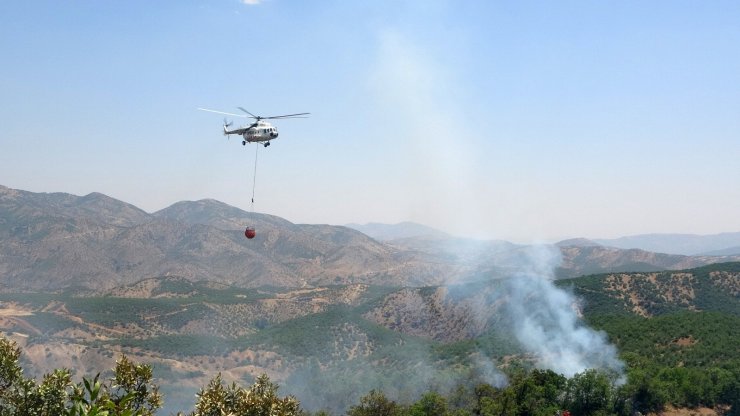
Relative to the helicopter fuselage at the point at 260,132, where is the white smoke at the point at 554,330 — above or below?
below

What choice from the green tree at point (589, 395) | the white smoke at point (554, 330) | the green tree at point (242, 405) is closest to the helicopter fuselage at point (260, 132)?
the green tree at point (242, 405)

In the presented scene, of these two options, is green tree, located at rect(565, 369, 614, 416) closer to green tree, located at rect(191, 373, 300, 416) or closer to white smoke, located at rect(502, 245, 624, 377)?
white smoke, located at rect(502, 245, 624, 377)

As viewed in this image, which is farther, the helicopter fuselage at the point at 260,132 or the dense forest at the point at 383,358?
the helicopter fuselage at the point at 260,132

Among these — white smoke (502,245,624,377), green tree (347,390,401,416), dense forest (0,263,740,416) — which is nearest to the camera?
dense forest (0,263,740,416)

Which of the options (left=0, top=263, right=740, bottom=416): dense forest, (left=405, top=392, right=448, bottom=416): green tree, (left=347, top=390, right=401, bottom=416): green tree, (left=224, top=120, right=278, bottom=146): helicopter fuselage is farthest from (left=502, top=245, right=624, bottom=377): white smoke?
(left=224, top=120, right=278, bottom=146): helicopter fuselage

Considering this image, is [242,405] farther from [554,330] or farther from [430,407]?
[554,330]

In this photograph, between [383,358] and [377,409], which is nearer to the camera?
[377,409]

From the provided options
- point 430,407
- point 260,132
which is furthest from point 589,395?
point 260,132

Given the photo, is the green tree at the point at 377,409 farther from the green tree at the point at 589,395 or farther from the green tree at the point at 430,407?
the green tree at the point at 589,395

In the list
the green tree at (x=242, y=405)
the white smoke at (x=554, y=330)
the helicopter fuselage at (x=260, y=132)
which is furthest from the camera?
the white smoke at (x=554, y=330)

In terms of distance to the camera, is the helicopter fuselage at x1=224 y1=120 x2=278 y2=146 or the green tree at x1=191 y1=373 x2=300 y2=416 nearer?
the green tree at x1=191 y1=373 x2=300 y2=416

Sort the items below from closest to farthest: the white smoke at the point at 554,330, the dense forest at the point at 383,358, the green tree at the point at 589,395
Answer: the dense forest at the point at 383,358 < the green tree at the point at 589,395 < the white smoke at the point at 554,330

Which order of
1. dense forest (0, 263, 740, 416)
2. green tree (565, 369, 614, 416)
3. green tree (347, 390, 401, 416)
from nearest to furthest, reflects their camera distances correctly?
dense forest (0, 263, 740, 416) → green tree (347, 390, 401, 416) → green tree (565, 369, 614, 416)

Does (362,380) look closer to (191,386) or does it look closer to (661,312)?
(191,386)
